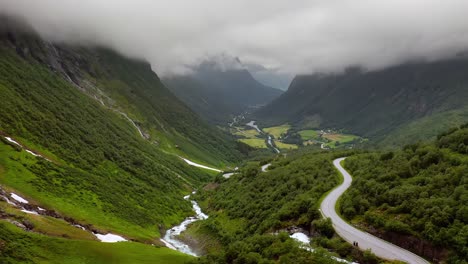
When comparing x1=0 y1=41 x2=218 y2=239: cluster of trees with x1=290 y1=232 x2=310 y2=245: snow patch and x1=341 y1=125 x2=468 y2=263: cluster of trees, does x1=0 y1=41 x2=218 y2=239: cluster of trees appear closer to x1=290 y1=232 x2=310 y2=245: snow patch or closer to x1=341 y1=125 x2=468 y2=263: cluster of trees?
x1=290 y1=232 x2=310 y2=245: snow patch

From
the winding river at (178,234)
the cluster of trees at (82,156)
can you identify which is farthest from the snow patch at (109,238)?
the winding river at (178,234)

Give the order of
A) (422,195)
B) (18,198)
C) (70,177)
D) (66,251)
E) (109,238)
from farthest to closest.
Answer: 1. (70,177)
2. (109,238)
3. (18,198)
4. (422,195)
5. (66,251)

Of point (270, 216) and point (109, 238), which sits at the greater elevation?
point (109, 238)

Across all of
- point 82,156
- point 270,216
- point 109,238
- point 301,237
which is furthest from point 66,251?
point 82,156

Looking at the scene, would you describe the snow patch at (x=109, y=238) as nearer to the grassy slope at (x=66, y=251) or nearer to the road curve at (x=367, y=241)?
the grassy slope at (x=66, y=251)

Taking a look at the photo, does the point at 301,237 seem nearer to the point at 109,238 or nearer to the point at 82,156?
the point at 109,238

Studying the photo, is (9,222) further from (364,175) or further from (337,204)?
(364,175)
